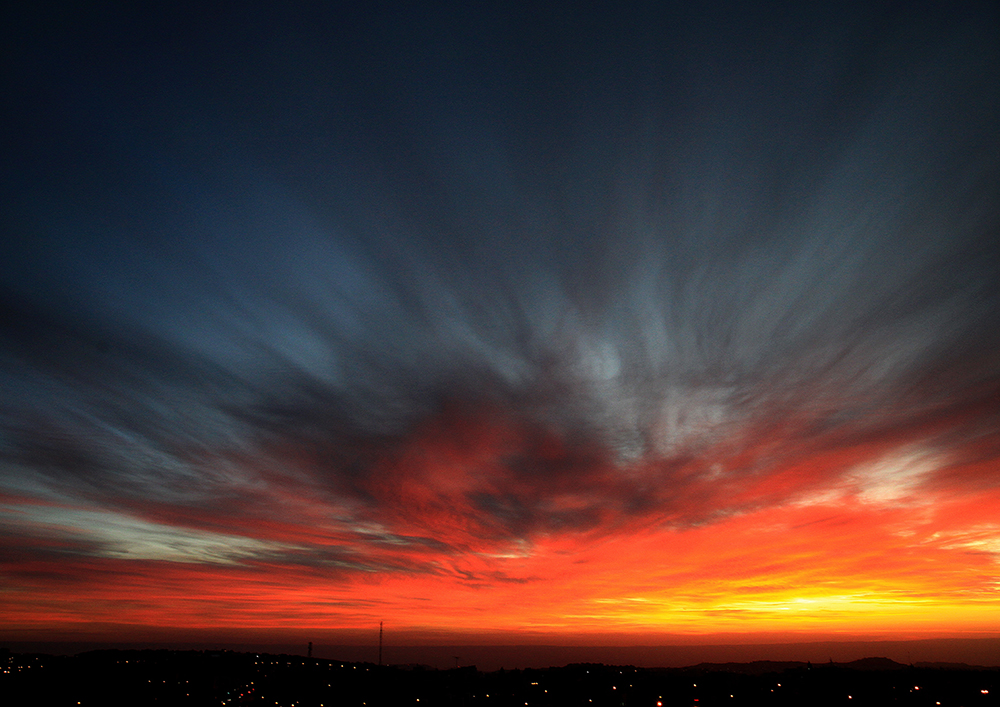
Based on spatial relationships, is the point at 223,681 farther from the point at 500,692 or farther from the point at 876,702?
the point at 876,702

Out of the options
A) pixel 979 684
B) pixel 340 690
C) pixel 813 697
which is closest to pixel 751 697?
pixel 813 697

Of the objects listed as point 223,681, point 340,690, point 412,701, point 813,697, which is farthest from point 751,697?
point 223,681

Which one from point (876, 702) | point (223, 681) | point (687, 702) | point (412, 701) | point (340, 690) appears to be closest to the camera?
point (876, 702)

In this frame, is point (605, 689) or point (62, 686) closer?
point (62, 686)

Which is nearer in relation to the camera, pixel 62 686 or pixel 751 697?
pixel 751 697

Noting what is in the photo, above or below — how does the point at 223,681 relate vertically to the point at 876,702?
below

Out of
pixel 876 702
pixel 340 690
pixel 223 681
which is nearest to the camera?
pixel 876 702

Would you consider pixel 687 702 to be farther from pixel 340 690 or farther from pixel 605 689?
pixel 340 690

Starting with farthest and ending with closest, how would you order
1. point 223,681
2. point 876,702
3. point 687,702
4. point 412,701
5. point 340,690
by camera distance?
1. point 223,681
2. point 340,690
3. point 412,701
4. point 687,702
5. point 876,702

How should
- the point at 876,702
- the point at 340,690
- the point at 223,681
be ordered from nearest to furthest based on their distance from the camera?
the point at 876,702 < the point at 340,690 < the point at 223,681
